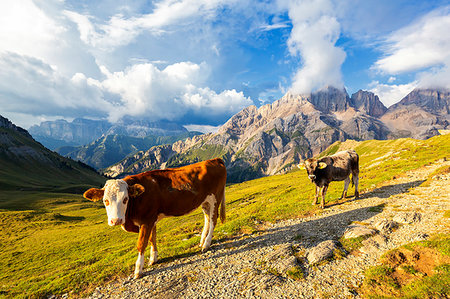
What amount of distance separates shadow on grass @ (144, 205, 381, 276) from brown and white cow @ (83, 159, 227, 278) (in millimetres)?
840

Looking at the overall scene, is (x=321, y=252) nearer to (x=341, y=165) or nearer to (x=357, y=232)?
(x=357, y=232)

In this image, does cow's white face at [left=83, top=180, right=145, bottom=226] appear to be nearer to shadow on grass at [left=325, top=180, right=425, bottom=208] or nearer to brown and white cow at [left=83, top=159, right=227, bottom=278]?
brown and white cow at [left=83, top=159, right=227, bottom=278]

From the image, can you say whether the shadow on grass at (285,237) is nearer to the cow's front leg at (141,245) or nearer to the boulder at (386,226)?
the cow's front leg at (141,245)

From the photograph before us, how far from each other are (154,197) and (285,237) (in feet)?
28.5

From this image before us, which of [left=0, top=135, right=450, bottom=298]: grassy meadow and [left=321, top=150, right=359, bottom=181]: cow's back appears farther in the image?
[left=321, top=150, right=359, bottom=181]: cow's back

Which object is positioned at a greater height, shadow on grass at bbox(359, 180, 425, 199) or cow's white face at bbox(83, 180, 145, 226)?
cow's white face at bbox(83, 180, 145, 226)

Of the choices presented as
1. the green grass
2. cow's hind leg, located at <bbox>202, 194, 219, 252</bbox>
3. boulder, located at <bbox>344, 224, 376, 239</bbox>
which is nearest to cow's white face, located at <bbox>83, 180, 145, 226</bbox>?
cow's hind leg, located at <bbox>202, 194, 219, 252</bbox>

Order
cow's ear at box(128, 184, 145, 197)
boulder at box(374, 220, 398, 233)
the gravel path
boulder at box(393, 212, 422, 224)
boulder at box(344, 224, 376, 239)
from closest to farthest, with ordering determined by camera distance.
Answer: the gravel path → cow's ear at box(128, 184, 145, 197) → boulder at box(344, 224, 376, 239) → boulder at box(374, 220, 398, 233) → boulder at box(393, 212, 422, 224)

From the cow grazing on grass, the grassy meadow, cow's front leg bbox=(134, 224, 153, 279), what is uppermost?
the cow grazing on grass

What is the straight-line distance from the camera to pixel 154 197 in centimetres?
953

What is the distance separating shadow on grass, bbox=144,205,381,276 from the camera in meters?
10.9

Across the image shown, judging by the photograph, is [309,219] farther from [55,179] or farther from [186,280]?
[55,179]

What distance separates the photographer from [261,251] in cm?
1097

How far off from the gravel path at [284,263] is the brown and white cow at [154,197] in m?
1.25
